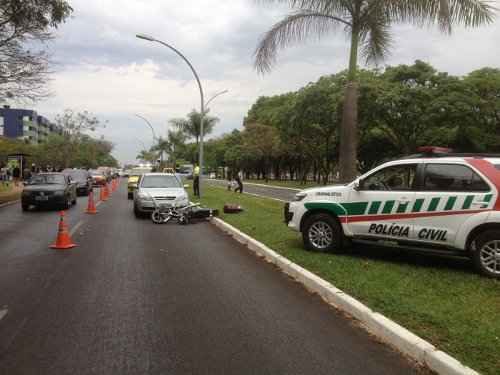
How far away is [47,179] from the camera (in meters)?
18.6

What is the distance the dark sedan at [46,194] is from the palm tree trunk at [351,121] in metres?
11.3

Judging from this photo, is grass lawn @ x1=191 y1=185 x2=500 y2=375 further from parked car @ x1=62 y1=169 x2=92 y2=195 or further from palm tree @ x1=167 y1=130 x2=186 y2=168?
palm tree @ x1=167 y1=130 x2=186 y2=168

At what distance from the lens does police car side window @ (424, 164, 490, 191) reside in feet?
22.4

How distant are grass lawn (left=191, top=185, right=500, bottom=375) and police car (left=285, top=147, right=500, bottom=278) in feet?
1.24

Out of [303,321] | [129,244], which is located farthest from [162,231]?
[303,321]

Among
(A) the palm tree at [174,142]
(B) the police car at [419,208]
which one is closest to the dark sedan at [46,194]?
(B) the police car at [419,208]

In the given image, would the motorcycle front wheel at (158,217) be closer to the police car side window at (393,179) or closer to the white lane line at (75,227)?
the white lane line at (75,227)

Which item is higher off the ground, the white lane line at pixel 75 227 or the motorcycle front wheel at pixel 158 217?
the motorcycle front wheel at pixel 158 217

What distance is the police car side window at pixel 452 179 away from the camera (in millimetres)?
6820

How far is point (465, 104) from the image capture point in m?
28.4

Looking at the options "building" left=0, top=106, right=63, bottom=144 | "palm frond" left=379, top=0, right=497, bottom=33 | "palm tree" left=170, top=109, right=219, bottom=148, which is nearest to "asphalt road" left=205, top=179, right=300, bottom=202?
"palm tree" left=170, top=109, right=219, bottom=148

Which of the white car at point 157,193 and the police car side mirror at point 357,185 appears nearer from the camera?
the police car side mirror at point 357,185

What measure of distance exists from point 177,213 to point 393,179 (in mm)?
7943

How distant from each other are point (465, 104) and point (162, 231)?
23848mm
